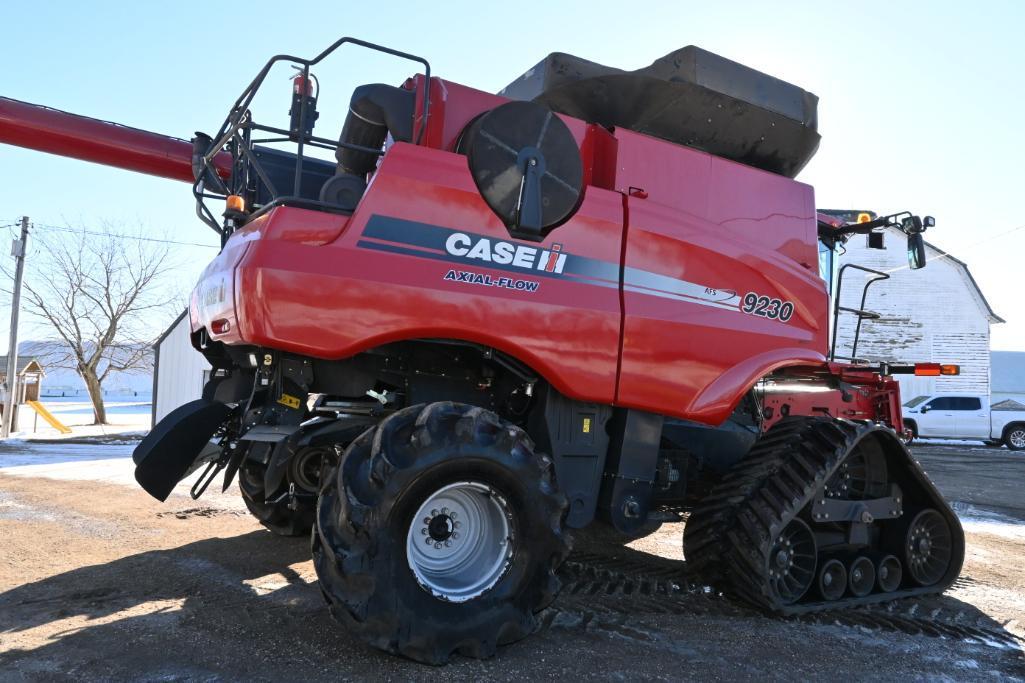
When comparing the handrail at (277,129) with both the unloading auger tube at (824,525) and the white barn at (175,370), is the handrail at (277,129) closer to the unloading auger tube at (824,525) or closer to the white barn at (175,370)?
the unloading auger tube at (824,525)

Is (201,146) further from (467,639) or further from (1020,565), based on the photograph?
(1020,565)

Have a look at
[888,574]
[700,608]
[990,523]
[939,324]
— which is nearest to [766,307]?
[700,608]

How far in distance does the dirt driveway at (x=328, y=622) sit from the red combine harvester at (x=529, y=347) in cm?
25

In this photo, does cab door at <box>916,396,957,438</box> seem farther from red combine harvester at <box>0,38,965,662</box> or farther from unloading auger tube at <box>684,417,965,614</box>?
unloading auger tube at <box>684,417,965,614</box>

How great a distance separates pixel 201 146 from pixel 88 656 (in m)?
3.24

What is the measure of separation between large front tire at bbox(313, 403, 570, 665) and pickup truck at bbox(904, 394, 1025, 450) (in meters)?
21.3

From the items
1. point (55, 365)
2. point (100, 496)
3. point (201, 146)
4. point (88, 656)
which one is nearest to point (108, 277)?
point (55, 365)

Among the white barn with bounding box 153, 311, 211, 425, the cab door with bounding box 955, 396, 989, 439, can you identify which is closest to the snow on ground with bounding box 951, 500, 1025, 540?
the cab door with bounding box 955, 396, 989, 439

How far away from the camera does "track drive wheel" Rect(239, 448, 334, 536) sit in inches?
201

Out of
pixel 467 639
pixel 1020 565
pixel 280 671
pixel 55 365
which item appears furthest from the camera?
pixel 55 365

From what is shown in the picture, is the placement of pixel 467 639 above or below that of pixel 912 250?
below

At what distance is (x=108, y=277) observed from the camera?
2950 cm

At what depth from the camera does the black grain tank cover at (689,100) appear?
4.61 meters

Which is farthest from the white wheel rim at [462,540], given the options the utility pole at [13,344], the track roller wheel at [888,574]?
the utility pole at [13,344]
